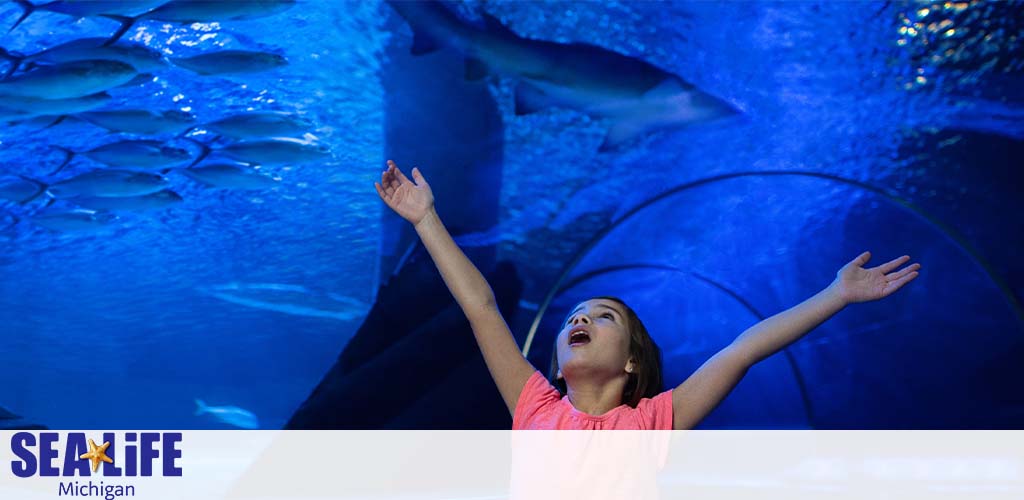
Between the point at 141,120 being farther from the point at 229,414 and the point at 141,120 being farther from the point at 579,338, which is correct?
the point at 579,338

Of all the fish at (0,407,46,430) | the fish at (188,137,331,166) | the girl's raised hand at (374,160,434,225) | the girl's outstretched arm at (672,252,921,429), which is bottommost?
the girl's outstretched arm at (672,252,921,429)

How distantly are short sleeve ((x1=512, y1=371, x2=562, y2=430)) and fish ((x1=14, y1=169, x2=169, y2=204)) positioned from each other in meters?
Result: 4.40

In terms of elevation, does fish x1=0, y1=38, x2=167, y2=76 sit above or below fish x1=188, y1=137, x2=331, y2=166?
above

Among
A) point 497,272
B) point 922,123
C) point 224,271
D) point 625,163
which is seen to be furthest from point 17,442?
point 922,123

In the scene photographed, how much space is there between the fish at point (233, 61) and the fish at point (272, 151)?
547mm

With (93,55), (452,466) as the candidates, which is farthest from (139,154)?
(452,466)

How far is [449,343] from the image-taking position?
4.91 meters

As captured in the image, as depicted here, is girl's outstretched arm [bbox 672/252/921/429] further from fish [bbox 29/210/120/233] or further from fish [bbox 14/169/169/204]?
fish [bbox 29/210/120/233]

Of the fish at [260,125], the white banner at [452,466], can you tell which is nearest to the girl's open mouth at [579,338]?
the white banner at [452,466]

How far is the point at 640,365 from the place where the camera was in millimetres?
1624

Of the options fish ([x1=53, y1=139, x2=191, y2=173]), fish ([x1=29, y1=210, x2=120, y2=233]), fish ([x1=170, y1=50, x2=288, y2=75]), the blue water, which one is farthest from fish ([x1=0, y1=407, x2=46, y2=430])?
fish ([x1=170, y1=50, x2=288, y2=75])

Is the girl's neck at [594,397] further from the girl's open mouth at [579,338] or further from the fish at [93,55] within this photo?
the fish at [93,55]

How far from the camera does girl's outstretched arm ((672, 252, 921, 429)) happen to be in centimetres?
144

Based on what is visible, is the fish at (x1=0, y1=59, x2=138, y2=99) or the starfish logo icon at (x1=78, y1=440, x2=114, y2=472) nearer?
the starfish logo icon at (x1=78, y1=440, x2=114, y2=472)
